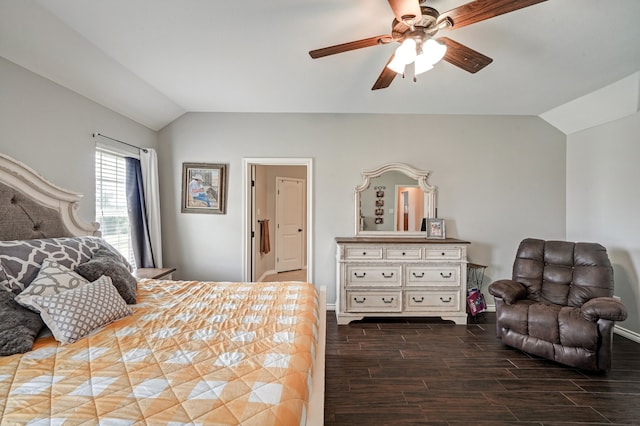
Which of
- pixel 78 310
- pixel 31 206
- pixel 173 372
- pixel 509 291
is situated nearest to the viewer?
pixel 173 372

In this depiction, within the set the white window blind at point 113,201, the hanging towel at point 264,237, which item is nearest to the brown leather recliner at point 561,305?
the hanging towel at point 264,237

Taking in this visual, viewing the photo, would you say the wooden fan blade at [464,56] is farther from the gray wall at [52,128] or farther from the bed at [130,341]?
the gray wall at [52,128]

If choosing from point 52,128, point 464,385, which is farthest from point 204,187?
point 464,385

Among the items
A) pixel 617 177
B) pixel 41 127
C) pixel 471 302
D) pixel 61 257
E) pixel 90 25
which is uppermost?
pixel 90 25

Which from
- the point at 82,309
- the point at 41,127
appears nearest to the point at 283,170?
the point at 41,127

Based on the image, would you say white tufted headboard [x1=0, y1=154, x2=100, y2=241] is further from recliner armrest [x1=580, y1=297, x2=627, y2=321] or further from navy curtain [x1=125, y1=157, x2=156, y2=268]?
recliner armrest [x1=580, y1=297, x2=627, y2=321]

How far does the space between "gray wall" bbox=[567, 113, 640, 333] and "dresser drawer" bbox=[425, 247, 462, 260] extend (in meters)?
1.59

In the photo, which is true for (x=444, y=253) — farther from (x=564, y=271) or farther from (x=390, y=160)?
(x=390, y=160)

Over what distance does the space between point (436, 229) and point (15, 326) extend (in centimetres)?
375

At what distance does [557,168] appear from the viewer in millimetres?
3779

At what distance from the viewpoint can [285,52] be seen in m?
2.38

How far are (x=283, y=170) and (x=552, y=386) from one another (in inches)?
199

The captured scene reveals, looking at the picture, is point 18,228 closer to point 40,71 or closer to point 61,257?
point 61,257

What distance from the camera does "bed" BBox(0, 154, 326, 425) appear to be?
2.93 feet
